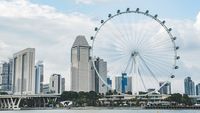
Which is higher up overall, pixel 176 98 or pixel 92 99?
pixel 176 98

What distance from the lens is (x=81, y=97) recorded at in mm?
186000

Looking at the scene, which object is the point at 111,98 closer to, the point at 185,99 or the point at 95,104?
the point at 95,104

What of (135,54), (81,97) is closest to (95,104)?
(81,97)

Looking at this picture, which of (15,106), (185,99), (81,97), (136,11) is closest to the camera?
(136,11)

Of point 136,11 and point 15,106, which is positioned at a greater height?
point 136,11

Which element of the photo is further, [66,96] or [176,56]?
[66,96]

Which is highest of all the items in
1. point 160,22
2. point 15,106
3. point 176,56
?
point 160,22

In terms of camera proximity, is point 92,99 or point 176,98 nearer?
point 176,98

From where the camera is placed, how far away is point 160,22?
294 feet

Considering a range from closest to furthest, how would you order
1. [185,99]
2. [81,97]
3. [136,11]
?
[136,11]
[185,99]
[81,97]

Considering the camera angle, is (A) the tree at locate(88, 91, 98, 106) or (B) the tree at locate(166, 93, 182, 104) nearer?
(B) the tree at locate(166, 93, 182, 104)

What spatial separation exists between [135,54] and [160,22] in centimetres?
883

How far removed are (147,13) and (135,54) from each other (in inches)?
378

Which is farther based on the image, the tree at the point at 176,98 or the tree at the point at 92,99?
the tree at the point at 92,99
